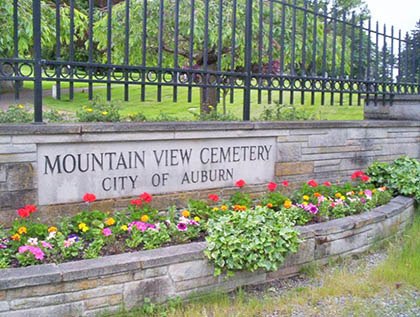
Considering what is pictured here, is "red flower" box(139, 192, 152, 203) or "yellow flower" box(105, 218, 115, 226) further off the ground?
"red flower" box(139, 192, 152, 203)

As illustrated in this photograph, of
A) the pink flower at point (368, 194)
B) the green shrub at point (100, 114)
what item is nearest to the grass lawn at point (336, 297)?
the pink flower at point (368, 194)

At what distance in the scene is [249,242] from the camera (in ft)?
11.5

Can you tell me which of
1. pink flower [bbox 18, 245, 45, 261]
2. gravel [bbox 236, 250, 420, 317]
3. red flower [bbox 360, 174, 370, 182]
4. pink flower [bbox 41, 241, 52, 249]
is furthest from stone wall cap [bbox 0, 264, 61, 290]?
red flower [bbox 360, 174, 370, 182]

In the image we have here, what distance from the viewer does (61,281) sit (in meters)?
2.90

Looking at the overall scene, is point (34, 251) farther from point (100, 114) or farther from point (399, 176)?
point (399, 176)

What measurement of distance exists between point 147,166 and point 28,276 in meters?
1.70

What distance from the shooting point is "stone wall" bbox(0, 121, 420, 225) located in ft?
12.1

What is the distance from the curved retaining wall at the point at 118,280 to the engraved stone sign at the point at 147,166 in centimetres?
101

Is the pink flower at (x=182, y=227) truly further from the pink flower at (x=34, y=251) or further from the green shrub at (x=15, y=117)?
the green shrub at (x=15, y=117)

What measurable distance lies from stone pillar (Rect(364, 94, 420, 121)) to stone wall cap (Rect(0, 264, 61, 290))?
538 centimetres

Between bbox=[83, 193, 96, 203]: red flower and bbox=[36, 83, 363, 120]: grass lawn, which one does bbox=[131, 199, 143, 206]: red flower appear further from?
bbox=[36, 83, 363, 120]: grass lawn

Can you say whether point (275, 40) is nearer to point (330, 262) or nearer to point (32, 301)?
point (330, 262)

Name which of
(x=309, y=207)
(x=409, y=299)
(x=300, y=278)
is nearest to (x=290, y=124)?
(x=309, y=207)

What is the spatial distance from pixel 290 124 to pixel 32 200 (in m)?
2.78
